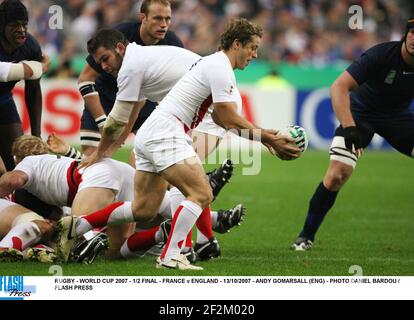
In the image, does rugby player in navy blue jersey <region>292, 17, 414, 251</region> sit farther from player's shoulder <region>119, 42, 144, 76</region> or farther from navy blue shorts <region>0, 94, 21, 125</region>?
navy blue shorts <region>0, 94, 21, 125</region>

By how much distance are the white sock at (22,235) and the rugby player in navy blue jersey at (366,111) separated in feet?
8.46

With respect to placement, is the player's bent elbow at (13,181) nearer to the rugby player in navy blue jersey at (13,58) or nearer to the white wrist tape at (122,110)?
the white wrist tape at (122,110)

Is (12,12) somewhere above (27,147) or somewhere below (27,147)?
above

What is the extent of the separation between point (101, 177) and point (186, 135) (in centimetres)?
104

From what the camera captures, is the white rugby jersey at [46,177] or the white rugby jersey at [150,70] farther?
the white rugby jersey at [46,177]

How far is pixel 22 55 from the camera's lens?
29.0 ft

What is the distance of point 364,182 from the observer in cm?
1542

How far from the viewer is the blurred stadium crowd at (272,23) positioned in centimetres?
2162

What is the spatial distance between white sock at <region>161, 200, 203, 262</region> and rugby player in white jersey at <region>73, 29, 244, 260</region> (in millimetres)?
484

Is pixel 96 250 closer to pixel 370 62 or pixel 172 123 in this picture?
pixel 172 123

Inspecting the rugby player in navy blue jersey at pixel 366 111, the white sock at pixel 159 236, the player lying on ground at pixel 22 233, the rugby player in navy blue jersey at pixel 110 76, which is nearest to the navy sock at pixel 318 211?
the rugby player in navy blue jersey at pixel 366 111

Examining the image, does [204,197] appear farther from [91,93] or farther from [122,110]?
[91,93]

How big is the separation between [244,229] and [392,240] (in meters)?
1.69

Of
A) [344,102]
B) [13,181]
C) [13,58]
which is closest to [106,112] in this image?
[13,58]
